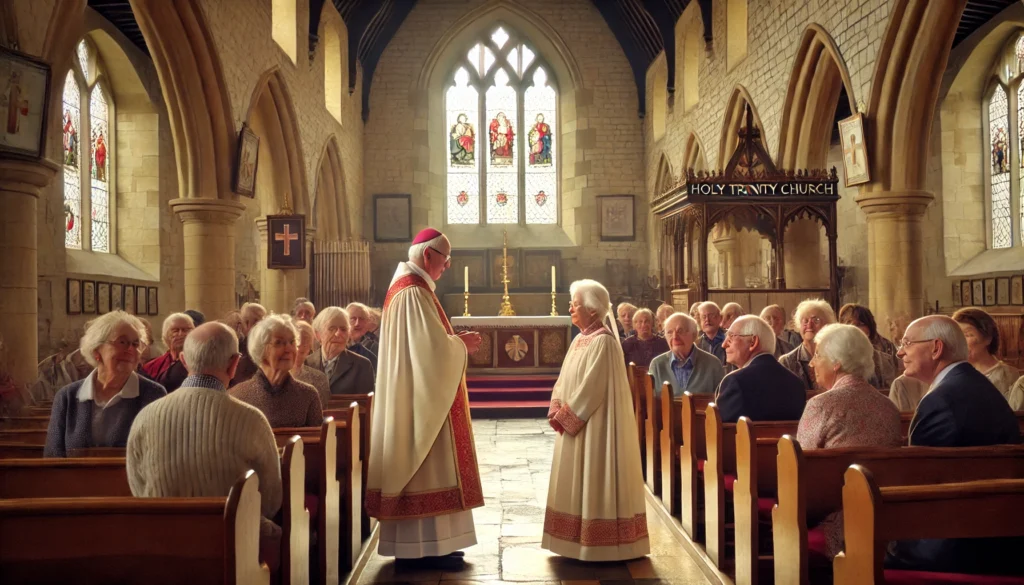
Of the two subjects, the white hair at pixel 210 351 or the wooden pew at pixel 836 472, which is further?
the wooden pew at pixel 836 472

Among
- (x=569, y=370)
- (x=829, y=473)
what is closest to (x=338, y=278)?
(x=569, y=370)

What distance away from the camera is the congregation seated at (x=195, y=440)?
254 centimetres

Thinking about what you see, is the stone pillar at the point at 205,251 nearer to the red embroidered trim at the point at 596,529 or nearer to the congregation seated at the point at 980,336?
the red embroidered trim at the point at 596,529

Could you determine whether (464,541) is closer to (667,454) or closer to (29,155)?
(667,454)

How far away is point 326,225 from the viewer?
1483 cm

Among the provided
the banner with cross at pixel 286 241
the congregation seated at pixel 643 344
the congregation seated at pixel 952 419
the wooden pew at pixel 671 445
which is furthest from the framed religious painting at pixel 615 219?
the congregation seated at pixel 952 419

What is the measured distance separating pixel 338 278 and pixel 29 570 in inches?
432

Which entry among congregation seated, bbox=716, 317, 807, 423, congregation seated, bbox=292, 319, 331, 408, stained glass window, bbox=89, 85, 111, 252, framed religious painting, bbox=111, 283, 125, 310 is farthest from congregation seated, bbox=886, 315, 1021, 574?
stained glass window, bbox=89, 85, 111, 252

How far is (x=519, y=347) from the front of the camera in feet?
35.0

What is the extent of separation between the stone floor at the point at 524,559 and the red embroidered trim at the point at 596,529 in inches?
5.4

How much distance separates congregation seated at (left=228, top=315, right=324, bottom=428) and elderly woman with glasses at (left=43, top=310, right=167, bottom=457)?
1.55ft

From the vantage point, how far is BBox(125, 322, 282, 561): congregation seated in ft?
8.33

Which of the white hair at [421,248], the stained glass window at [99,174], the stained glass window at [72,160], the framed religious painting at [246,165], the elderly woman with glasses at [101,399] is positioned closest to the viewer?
the elderly woman with glasses at [101,399]

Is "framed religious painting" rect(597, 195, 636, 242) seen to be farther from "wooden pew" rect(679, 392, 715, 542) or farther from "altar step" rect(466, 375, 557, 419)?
"wooden pew" rect(679, 392, 715, 542)
